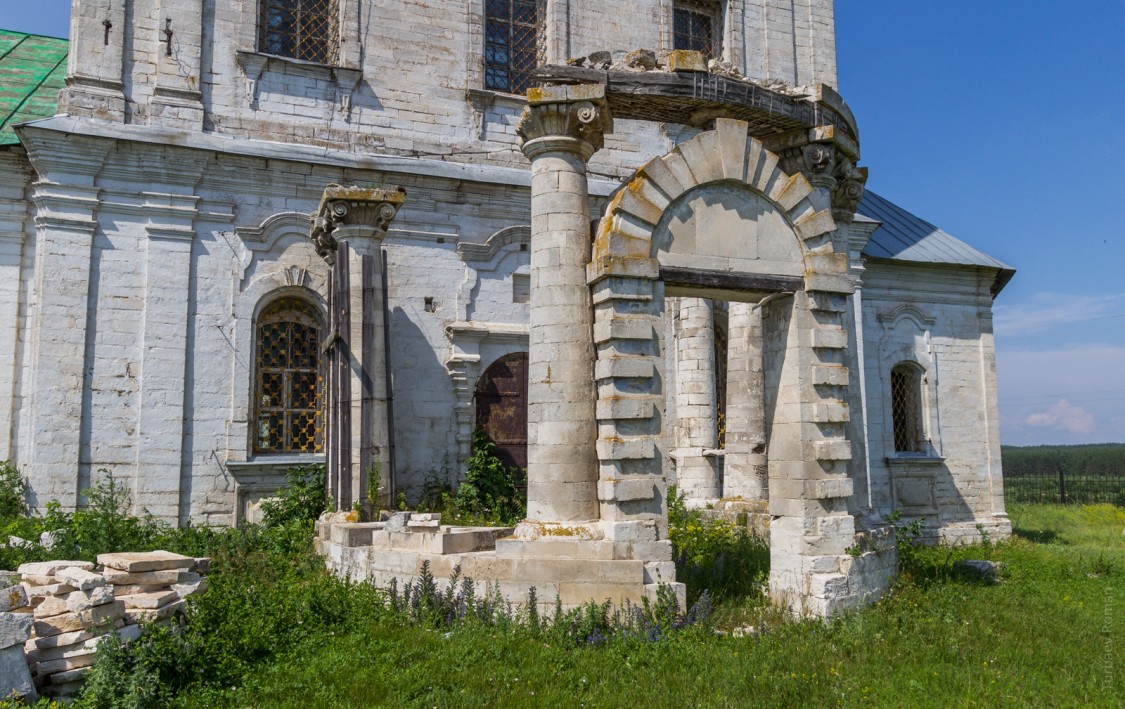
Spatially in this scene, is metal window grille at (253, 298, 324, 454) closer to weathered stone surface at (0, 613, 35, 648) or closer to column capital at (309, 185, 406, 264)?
column capital at (309, 185, 406, 264)

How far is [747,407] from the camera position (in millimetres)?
11383

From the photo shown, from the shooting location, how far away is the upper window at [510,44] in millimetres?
15219

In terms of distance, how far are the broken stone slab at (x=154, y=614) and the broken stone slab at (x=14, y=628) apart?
3.08ft

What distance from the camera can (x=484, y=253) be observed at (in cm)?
1421

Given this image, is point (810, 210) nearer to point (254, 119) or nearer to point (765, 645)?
point (765, 645)

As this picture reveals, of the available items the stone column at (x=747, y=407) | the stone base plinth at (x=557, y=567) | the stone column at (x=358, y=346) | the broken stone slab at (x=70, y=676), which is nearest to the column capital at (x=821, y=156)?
the stone column at (x=747, y=407)

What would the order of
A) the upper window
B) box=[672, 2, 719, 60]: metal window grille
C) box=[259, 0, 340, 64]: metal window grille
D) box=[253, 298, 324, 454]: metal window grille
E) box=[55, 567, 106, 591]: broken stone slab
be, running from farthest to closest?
box=[672, 2, 719, 60]: metal window grille, the upper window, box=[259, 0, 340, 64]: metal window grille, box=[253, 298, 324, 454]: metal window grille, box=[55, 567, 106, 591]: broken stone slab

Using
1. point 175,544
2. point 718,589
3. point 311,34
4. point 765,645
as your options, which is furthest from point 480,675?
point 311,34

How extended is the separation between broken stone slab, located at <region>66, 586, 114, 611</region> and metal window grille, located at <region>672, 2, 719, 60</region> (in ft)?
44.9

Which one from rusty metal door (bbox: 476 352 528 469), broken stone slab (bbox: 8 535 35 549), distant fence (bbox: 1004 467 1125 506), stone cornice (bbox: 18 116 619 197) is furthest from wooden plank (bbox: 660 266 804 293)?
distant fence (bbox: 1004 467 1125 506)

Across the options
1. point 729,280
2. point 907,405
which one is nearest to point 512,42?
point 729,280

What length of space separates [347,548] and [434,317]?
5.13 metres

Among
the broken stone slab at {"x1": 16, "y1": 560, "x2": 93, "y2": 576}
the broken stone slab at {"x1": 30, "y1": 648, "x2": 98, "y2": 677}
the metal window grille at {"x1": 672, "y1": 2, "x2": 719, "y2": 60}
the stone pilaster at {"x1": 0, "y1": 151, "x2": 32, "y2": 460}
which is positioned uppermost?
the metal window grille at {"x1": 672, "y1": 2, "x2": 719, "y2": 60}

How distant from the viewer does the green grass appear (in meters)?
5.77
